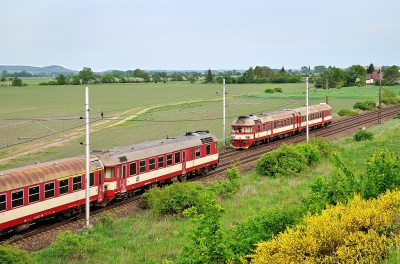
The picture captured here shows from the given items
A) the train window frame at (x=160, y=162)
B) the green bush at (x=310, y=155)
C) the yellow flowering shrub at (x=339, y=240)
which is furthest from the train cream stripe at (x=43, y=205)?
the green bush at (x=310, y=155)

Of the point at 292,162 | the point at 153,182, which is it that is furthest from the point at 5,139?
the point at 292,162

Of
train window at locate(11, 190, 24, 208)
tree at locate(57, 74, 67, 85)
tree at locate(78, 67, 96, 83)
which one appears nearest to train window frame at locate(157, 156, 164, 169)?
train window at locate(11, 190, 24, 208)

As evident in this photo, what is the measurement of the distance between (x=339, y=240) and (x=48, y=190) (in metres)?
14.8

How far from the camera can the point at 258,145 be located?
47531 millimetres

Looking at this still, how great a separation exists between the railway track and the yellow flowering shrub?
12.3 metres

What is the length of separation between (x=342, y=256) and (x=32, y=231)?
15636mm

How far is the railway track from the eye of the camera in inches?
790

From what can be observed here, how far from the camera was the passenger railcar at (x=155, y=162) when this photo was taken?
25359 millimetres

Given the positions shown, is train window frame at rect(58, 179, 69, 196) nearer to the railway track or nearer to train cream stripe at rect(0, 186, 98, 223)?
train cream stripe at rect(0, 186, 98, 223)

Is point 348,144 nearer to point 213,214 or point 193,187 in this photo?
point 193,187

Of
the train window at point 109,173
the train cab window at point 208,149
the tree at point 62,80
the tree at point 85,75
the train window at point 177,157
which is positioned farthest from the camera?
the tree at point 85,75

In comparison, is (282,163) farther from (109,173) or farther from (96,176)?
(96,176)

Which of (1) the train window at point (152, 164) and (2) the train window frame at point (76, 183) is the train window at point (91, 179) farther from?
(1) the train window at point (152, 164)

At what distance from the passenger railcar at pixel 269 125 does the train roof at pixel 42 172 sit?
875 inches
